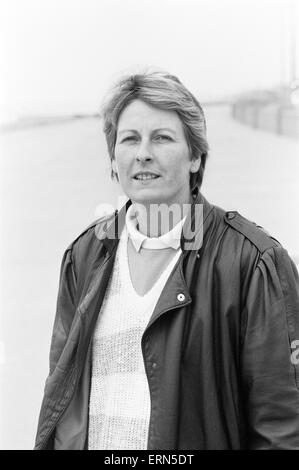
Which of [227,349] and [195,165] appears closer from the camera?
[227,349]

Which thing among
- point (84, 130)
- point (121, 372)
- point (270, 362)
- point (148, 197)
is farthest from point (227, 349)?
point (84, 130)

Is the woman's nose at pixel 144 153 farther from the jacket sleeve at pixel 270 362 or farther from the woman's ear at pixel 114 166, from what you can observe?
the jacket sleeve at pixel 270 362

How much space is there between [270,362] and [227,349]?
0.29ft

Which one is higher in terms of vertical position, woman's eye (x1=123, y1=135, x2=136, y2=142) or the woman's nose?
woman's eye (x1=123, y1=135, x2=136, y2=142)

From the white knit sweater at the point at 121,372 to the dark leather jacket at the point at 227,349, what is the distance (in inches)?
1.9

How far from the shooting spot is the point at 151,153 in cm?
125

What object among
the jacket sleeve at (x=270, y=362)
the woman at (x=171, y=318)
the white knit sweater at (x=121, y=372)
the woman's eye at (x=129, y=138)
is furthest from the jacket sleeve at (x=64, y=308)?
the jacket sleeve at (x=270, y=362)

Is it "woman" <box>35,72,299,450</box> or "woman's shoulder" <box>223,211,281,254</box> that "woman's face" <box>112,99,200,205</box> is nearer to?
"woman" <box>35,72,299,450</box>

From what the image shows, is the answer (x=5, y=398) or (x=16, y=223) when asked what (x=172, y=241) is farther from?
(x=5, y=398)

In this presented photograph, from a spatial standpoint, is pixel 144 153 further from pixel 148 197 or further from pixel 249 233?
pixel 249 233

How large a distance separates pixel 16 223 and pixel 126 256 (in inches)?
33.4

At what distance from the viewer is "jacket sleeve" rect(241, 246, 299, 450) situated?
1165 millimetres

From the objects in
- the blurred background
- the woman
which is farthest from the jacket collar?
the blurred background

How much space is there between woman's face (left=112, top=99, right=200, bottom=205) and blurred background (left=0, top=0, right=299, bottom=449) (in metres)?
0.64
